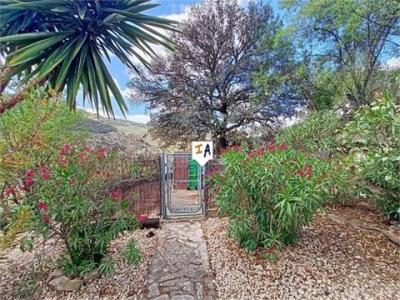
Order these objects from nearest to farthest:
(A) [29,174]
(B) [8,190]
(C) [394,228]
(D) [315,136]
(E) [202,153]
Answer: (B) [8,190] → (A) [29,174] → (C) [394,228] → (D) [315,136] → (E) [202,153]

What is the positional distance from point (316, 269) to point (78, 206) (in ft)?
9.53

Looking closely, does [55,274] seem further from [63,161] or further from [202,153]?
[202,153]

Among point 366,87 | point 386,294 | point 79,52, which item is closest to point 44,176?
point 79,52

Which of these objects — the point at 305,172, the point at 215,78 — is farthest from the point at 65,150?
the point at 215,78

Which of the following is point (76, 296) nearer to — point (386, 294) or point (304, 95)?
point (386, 294)

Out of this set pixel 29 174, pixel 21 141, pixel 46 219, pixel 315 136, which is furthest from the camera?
pixel 315 136

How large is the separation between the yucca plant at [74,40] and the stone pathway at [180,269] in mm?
2361

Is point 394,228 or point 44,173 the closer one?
point 44,173

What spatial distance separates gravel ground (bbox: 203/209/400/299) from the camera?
3215mm

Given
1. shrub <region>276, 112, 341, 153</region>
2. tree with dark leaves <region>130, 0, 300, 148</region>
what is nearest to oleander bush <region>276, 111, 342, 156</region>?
shrub <region>276, 112, 341, 153</region>

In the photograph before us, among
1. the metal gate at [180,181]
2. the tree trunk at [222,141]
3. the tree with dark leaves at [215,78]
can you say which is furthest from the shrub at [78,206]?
the tree trunk at [222,141]

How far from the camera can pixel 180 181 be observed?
6.62 meters

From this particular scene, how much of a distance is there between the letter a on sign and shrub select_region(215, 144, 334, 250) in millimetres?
2016

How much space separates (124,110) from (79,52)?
112 cm
